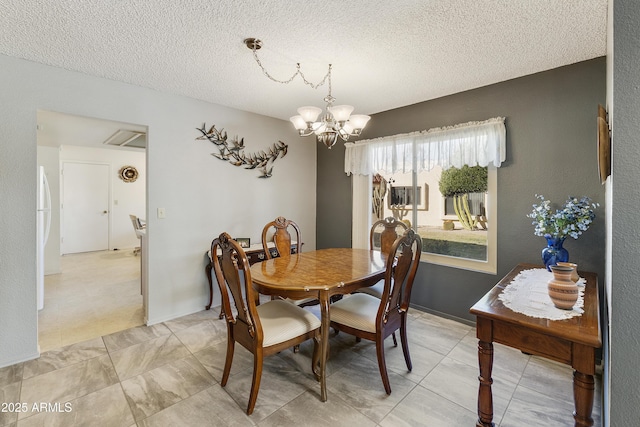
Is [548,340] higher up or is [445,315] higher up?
[548,340]

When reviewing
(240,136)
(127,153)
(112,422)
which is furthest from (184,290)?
(127,153)

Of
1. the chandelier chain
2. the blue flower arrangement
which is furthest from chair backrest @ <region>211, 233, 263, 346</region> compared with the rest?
the blue flower arrangement

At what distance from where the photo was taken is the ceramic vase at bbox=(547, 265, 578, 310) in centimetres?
139

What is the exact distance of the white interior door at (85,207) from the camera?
20.2ft

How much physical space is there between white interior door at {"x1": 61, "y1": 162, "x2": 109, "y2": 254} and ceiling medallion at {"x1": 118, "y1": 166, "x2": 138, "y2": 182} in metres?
0.27

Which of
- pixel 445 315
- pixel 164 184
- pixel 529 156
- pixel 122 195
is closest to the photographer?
Answer: pixel 529 156

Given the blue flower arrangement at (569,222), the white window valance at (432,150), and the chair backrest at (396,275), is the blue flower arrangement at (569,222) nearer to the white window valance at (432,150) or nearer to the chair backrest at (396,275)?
the white window valance at (432,150)

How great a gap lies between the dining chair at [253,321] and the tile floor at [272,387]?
0.17 meters

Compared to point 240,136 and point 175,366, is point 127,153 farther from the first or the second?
point 175,366

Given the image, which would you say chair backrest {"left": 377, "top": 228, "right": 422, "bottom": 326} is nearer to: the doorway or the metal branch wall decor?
the metal branch wall decor

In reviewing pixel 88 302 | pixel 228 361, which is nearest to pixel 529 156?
pixel 228 361

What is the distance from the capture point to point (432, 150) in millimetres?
3131

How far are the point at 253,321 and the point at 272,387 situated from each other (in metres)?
0.62

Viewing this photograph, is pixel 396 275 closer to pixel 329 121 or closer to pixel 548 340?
pixel 548 340
